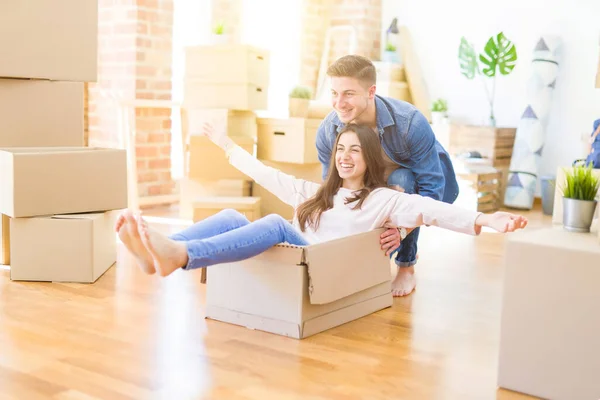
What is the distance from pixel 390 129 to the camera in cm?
255

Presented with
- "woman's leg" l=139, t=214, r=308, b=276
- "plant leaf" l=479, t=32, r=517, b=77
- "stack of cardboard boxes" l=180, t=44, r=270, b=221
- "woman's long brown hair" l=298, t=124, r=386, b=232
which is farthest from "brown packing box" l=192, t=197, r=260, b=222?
"plant leaf" l=479, t=32, r=517, b=77

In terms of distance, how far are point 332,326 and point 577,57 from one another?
12.0 feet

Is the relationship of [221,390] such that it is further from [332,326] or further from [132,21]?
[132,21]

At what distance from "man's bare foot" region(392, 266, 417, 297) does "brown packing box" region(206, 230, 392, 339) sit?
1.13 ft

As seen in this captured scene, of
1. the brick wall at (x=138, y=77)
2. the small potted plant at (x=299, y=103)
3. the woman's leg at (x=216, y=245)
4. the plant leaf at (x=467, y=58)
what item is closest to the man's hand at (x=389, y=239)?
the woman's leg at (x=216, y=245)

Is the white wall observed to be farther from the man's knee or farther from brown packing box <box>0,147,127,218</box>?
brown packing box <box>0,147,127,218</box>

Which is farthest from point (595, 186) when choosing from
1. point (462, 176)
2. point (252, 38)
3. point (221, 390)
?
point (252, 38)

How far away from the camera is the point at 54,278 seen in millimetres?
2707

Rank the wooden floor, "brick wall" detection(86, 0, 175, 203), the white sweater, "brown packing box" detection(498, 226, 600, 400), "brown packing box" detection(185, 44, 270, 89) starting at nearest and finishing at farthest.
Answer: "brown packing box" detection(498, 226, 600, 400), the wooden floor, the white sweater, "brown packing box" detection(185, 44, 270, 89), "brick wall" detection(86, 0, 175, 203)

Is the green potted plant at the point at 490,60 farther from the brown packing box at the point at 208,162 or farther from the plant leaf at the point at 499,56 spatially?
the brown packing box at the point at 208,162

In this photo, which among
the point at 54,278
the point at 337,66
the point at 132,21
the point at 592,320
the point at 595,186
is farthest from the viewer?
the point at 132,21

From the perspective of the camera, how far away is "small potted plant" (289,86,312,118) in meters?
4.28

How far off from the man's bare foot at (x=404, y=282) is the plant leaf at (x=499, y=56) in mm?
2859

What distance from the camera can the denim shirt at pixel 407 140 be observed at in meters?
2.55
